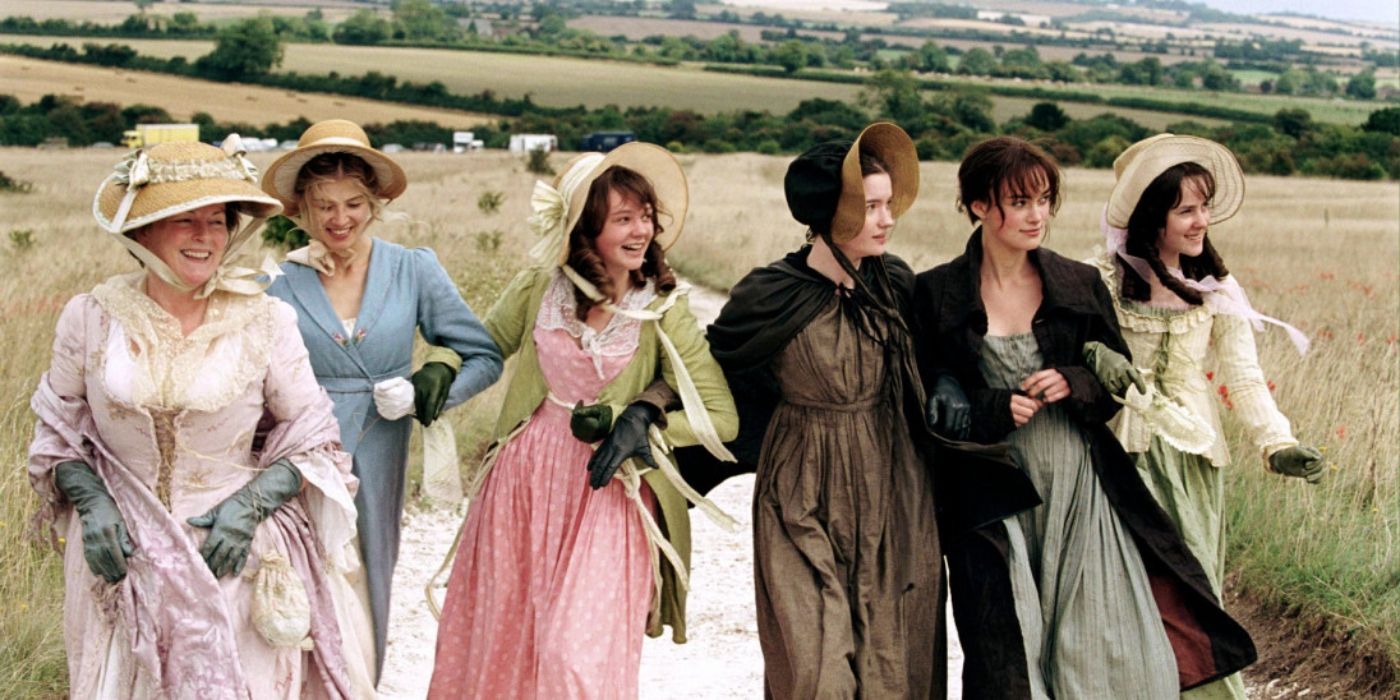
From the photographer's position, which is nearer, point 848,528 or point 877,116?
point 848,528

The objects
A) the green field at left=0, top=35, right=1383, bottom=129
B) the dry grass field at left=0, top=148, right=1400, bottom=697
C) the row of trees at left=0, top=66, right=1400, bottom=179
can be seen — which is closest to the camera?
the dry grass field at left=0, top=148, right=1400, bottom=697

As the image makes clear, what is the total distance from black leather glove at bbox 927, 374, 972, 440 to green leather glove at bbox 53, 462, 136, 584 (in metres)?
2.15

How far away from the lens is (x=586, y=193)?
14.3ft

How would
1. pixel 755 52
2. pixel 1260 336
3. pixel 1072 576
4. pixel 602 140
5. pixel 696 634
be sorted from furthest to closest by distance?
pixel 755 52 < pixel 602 140 < pixel 1260 336 < pixel 696 634 < pixel 1072 576

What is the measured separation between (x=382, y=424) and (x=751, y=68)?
9785cm

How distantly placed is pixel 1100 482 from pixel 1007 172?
0.92 metres

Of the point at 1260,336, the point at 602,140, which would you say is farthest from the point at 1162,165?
the point at 602,140

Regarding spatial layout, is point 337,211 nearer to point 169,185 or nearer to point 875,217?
point 169,185

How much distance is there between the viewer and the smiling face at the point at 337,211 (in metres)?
4.60

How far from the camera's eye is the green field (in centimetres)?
7131

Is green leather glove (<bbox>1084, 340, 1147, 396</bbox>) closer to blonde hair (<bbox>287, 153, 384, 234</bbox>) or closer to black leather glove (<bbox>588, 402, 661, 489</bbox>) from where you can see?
black leather glove (<bbox>588, 402, 661, 489</bbox>)

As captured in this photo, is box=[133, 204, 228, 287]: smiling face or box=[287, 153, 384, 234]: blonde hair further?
box=[287, 153, 384, 234]: blonde hair

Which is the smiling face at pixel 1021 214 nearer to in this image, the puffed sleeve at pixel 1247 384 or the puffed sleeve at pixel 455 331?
the puffed sleeve at pixel 1247 384

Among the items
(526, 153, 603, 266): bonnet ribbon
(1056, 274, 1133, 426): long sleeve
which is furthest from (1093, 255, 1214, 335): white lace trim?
(526, 153, 603, 266): bonnet ribbon
